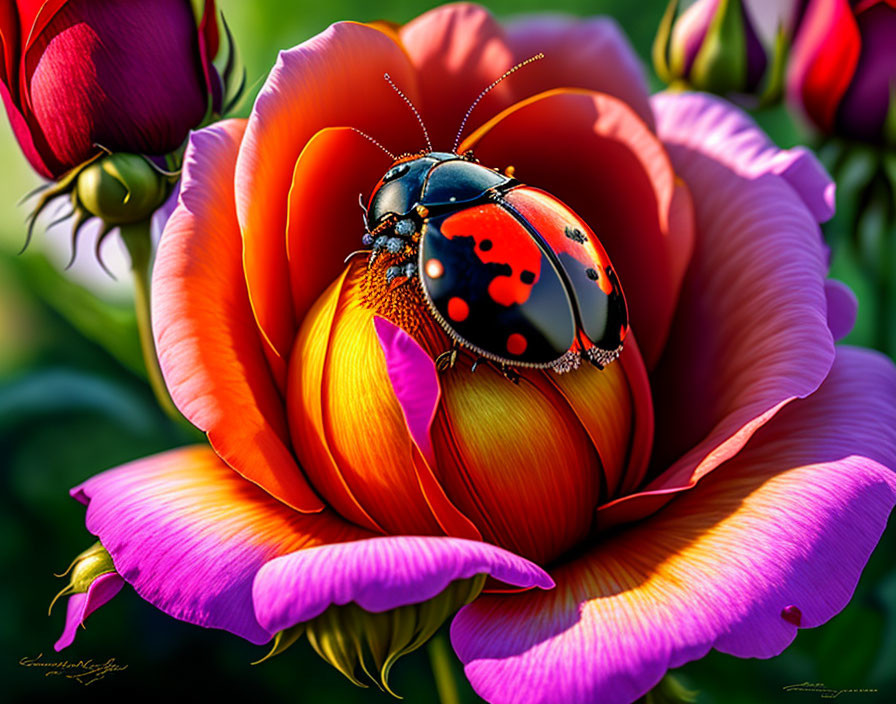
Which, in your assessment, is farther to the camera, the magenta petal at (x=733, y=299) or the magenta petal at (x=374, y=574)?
the magenta petal at (x=733, y=299)

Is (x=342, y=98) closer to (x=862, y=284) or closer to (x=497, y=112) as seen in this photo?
(x=497, y=112)

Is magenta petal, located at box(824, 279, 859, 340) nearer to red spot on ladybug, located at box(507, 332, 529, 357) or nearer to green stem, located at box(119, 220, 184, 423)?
red spot on ladybug, located at box(507, 332, 529, 357)

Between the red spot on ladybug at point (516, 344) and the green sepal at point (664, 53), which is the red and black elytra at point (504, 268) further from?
the green sepal at point (664, 53)

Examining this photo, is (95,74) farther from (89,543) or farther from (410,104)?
(89,543)

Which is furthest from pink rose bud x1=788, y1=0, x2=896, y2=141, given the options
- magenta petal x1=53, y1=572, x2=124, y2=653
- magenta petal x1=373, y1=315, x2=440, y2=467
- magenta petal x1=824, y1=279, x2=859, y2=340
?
magenta petal x1=53, y1=572, x2=124, y2=653
